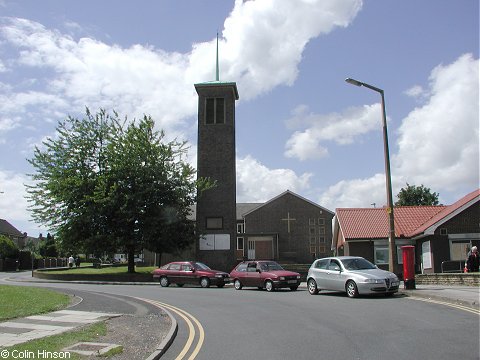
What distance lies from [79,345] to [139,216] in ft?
94.4

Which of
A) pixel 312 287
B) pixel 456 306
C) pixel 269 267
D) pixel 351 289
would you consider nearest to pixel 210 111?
pixel 269 267

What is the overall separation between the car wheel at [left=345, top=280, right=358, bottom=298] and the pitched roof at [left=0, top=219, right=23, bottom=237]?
285 ft

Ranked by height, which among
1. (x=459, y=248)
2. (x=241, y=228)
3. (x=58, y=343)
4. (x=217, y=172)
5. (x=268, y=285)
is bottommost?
(x=58, y=343)

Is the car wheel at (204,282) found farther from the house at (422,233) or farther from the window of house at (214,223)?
the window of house at (214,223)

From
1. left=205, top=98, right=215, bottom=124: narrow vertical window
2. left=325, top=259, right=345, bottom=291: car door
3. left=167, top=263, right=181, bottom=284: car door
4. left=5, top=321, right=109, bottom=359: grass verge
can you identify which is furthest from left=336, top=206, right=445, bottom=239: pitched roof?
left=5, top=321, right=109, bottom=359: grass verge

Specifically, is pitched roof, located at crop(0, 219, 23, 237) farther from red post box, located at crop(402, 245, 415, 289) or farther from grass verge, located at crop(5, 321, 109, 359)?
grass verge, located at crop(5, 321, 109, 359)

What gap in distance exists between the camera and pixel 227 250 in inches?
1598

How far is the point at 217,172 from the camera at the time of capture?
42.0 meters

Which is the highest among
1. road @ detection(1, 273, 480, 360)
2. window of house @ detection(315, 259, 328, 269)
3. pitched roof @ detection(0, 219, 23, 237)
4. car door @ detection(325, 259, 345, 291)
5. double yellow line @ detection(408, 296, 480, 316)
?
pitched roof @ detection(0, 219, 23, 237)

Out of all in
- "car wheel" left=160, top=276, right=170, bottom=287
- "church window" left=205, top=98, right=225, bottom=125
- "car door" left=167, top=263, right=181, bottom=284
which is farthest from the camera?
"church window" left=205, top=98, right=225, bottom=125

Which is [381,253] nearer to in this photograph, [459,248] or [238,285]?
[459,248]

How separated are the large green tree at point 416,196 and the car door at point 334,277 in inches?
2032

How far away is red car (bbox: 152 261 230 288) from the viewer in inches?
1045

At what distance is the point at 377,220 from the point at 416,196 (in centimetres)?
3213
